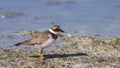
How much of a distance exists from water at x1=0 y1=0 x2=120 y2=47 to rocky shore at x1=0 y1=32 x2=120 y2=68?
5.18 feet

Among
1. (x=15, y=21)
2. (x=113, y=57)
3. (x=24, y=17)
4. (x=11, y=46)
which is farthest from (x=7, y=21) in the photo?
(x=113, y=57)

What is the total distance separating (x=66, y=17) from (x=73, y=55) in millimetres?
9259

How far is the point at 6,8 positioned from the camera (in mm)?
24297

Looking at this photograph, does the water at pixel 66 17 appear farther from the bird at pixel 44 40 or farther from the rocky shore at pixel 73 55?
the bird at pixel 44 40

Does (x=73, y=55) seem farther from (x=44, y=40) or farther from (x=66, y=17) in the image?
(x=66, y=17)

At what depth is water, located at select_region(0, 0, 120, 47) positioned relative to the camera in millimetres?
18531

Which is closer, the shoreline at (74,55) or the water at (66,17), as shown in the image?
the shoreline at (74,55)

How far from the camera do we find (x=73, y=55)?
539 inches

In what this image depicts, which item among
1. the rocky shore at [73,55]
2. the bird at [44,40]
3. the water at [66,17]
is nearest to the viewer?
the rocky shore at [73,55]

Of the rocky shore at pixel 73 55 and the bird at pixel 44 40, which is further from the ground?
the bird at pixel 44 40

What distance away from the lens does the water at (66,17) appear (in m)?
18.5

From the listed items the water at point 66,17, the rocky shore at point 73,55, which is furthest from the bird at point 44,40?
the water at point 66,17

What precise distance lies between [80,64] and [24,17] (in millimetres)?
9693

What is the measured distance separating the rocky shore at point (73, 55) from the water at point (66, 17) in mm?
1579
